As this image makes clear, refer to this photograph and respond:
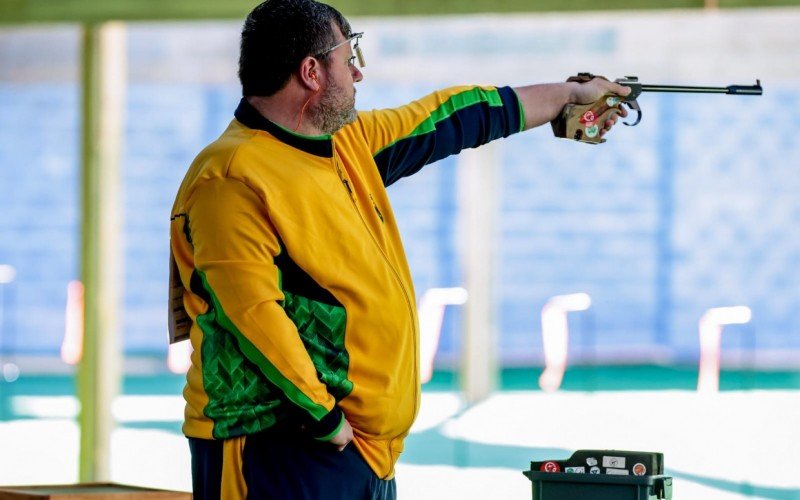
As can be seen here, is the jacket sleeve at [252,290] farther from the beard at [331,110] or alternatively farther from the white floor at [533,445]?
the white floor at [533,445]

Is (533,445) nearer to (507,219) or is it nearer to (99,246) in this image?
(507,219)

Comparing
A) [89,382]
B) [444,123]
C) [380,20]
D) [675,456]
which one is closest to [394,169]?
[444,123]

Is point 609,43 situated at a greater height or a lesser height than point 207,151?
greater

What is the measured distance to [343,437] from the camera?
2.05 m

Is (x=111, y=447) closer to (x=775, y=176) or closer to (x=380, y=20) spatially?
(x=380, y=20)

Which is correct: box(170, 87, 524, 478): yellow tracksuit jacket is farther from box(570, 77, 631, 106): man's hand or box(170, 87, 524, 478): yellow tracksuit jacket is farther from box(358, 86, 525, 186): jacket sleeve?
box(570, 77, 631, 106): man's hand

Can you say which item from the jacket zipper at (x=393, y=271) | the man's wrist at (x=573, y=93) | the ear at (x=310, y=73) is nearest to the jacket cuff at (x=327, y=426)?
the jacket zipper at (x=393, y=271)

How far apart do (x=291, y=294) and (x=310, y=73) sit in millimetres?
393

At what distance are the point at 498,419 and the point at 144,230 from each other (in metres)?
1.70

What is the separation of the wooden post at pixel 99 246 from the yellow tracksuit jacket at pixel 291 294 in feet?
8.67

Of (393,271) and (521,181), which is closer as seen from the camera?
(393,271)

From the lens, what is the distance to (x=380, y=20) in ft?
15.1

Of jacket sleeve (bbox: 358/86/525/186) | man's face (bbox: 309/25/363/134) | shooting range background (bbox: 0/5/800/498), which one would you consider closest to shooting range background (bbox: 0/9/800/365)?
shooting range background (bbox: 0/5/800/498)

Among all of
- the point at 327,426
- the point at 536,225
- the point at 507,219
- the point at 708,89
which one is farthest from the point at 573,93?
the point at 536,225
